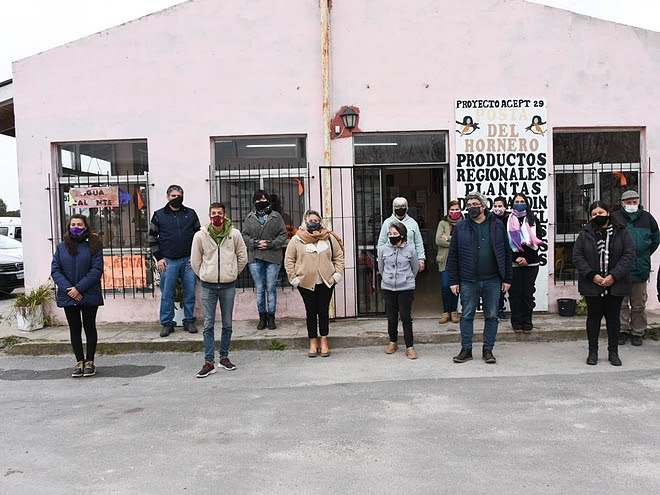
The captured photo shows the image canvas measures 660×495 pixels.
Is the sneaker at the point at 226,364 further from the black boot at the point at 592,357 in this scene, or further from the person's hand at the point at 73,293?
the black boot at the point at 592,357

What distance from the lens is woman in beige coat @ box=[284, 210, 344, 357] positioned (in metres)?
6.96

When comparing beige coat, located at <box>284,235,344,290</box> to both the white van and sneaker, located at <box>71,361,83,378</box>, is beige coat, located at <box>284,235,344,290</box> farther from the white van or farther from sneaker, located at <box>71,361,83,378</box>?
the white van

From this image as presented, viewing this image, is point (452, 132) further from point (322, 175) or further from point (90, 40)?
point (90, 40)

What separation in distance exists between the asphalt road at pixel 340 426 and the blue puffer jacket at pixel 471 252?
103cm

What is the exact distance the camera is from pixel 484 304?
6.70 meters

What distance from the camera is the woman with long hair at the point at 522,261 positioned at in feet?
24.9

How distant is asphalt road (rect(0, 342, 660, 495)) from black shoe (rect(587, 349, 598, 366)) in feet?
0.32

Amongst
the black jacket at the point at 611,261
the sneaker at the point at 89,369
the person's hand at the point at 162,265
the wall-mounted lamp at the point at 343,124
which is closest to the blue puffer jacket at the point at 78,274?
the sneaker at the point at 89,369

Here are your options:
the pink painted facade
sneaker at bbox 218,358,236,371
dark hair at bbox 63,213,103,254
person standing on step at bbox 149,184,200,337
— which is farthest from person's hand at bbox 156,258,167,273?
sneaker at bbox 218,358,236,371

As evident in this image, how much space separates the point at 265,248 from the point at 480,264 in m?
3.01

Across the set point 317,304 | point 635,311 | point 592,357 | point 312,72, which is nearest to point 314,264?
point 317,304

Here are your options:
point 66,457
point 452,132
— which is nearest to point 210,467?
point 66,457

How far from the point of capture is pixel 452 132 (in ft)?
28.3

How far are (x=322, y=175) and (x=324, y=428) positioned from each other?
459 centimetres
